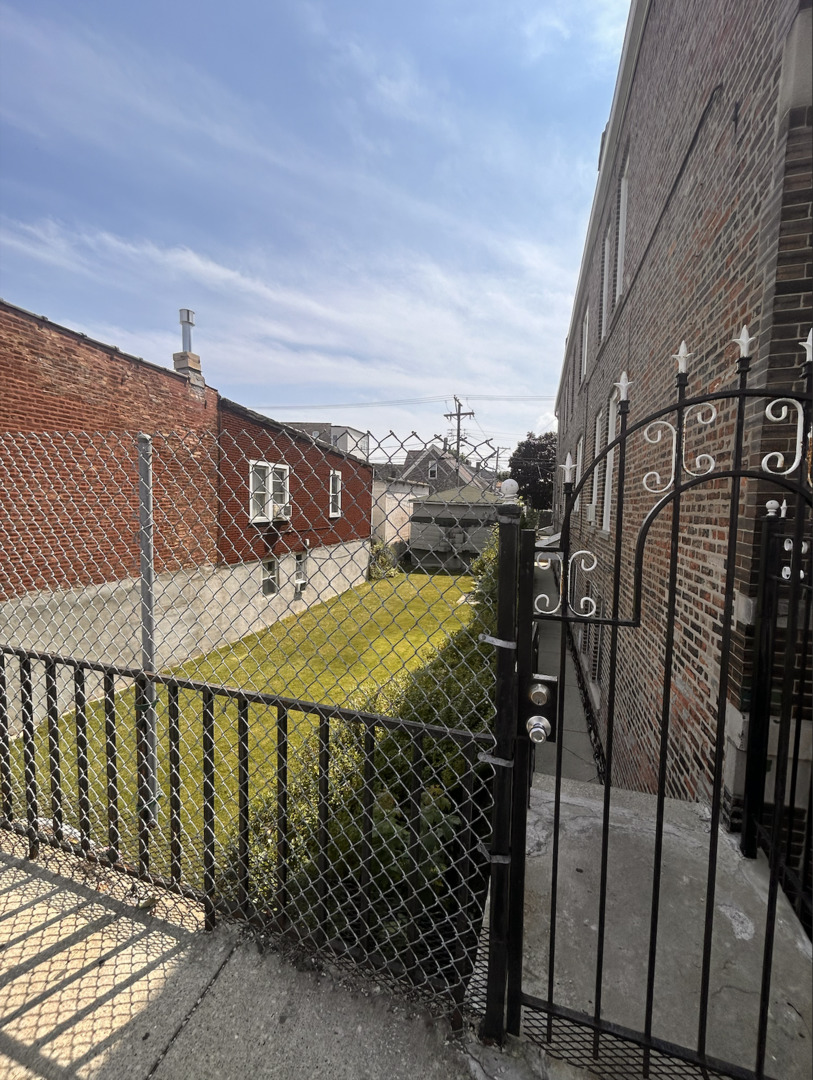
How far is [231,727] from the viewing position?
2.57 m

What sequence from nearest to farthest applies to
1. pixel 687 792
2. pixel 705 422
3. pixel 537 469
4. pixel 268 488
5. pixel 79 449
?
1. pixel 705 422
2. pixel 687 792
3. pixel 79 449
4. pixel 268 488
5. pixel 537 469

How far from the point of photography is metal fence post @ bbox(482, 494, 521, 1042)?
4.99 ft

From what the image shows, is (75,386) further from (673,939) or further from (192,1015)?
(673,939)

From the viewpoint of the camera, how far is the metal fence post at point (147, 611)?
2352mm

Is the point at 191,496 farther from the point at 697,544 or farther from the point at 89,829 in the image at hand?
Result: the point at 697,544

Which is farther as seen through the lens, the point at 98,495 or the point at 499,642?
the point at 98,495

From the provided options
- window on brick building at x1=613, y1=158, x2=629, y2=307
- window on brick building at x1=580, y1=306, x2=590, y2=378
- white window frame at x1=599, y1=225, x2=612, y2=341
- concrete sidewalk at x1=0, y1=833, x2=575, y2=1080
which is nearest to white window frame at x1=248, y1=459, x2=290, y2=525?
concrete sidewalk at x1=0, y1=833, x2=575, y2=1080

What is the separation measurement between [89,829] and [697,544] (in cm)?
386

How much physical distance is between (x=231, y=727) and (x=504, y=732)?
1.59m

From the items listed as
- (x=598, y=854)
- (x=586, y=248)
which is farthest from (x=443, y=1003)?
(x=586, y=248)

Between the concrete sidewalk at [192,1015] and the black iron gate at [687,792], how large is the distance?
307 millimetres

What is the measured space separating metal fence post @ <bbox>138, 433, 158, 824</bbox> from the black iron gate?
1.67m

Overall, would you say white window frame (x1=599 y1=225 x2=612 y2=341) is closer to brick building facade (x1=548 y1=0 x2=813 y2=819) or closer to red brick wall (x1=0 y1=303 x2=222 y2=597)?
brick building facade (x1=548 y1=0 x2=813 y2=819)

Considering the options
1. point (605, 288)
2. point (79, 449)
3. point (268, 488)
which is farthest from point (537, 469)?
point (79, 449)
